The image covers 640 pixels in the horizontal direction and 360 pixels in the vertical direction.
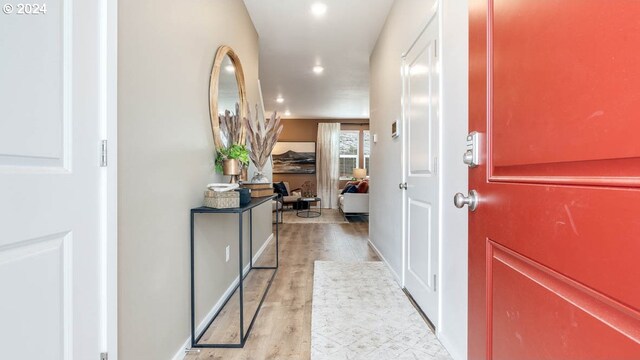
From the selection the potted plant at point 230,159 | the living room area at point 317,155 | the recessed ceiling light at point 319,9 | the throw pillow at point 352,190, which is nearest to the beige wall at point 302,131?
the living room area at point 317,155

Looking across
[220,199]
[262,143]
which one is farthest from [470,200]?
[262,143]

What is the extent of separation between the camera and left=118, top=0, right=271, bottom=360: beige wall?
122cm

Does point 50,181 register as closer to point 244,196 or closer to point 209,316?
point 244,196

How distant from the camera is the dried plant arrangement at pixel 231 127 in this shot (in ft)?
7.76

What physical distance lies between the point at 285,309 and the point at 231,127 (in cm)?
150

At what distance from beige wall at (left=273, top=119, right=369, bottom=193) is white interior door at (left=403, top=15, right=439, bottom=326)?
6944 mm

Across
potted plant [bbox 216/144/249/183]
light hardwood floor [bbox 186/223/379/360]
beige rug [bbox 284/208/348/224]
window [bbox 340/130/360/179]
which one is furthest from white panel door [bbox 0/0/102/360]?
window [bbox 340/130/360/179]

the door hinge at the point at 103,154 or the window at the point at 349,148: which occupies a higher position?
the window at the point at 349,148

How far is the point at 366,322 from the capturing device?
2064 millimetres

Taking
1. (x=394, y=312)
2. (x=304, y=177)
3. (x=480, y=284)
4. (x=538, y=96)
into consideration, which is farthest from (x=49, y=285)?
(x=304, y=177)

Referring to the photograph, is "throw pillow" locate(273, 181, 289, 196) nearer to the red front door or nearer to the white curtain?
the white curtain

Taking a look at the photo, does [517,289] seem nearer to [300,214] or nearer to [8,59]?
[8,59]

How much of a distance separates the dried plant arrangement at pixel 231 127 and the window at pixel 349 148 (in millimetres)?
6983

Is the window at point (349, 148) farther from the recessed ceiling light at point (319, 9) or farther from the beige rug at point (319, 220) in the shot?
the recessed ceiling light at point (319, 9)
